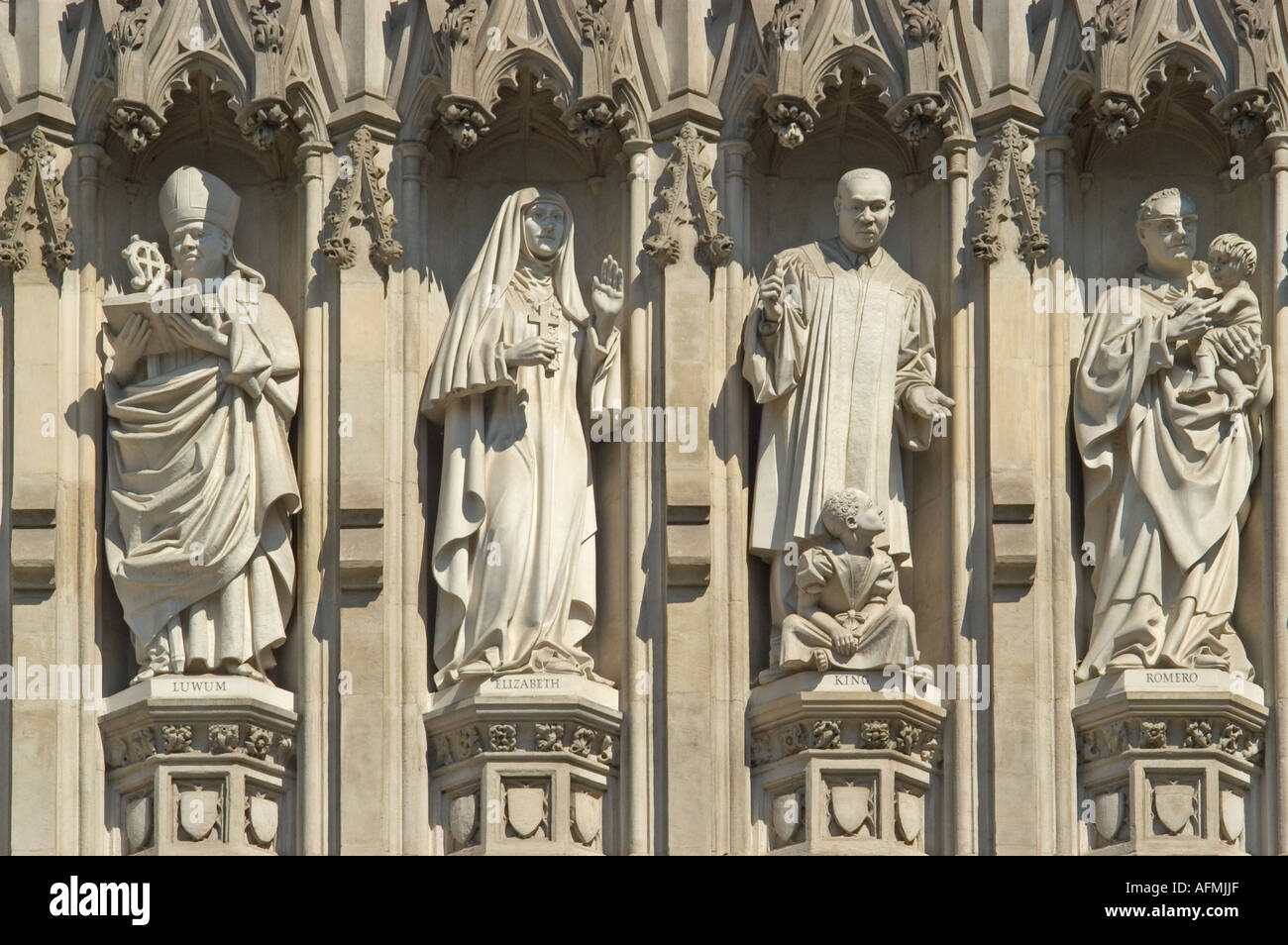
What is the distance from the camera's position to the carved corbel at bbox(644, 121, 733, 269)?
32.3 metres

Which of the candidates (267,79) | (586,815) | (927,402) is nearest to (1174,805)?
(927,402)

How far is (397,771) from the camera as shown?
3175 cm

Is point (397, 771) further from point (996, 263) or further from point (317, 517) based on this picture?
point (996, 263)

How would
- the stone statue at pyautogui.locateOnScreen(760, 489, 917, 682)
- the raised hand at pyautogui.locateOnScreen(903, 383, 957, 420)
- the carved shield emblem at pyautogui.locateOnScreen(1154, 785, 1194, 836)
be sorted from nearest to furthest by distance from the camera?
the carved shield emblem at pyautogui.locateOnScreen(1154, 785, 1194, 836) < the stone statue at pyautogui.locateOnScreen(760, 489, 917, 682) < the raised hand at pyautogui.locateOnScreen(903, 383, 957, 420)

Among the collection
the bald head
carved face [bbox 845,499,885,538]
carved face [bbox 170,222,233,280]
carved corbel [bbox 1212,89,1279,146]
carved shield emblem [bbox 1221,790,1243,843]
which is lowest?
carved shield emblem [bbox 1221,790,1243,843]

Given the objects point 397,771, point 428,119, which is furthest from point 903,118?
point 397,771

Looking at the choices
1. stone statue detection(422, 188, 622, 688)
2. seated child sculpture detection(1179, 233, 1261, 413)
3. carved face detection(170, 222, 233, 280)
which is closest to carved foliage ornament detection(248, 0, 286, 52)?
carved face detection(170, 222, 233, 280)

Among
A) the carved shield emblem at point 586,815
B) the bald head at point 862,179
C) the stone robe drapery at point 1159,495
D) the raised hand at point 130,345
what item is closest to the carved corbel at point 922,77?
the bald head at point 862,179

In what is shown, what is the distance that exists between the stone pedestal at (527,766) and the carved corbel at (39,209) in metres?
3.81

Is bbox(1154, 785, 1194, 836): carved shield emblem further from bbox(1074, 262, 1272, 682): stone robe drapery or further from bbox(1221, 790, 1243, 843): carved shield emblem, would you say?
bbox(1074, 262, 1272, 682): stone robe drapery

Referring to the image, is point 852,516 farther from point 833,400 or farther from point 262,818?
point 262,818

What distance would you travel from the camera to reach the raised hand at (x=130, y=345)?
32438 millimetres

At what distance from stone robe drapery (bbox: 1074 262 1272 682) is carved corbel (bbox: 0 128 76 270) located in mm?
6408

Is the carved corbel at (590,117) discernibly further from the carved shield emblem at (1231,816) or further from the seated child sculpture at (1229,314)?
the carved shield emblem at (1231,816)
